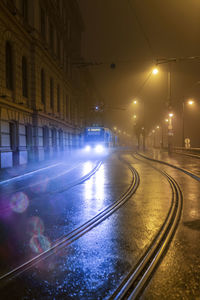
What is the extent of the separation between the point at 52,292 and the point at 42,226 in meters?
2.16

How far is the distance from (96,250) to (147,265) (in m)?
0.82

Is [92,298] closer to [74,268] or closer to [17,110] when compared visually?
[74,268]

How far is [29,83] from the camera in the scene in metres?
19.4

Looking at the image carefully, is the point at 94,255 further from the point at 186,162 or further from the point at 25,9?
the point at 25,9

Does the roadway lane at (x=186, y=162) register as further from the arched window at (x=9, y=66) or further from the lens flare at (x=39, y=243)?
the arched window at (x=9, y=66)

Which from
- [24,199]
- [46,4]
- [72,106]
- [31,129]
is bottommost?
[24,199]

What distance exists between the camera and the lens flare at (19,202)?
Result: 5.75 m

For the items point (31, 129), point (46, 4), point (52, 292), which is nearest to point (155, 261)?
point (52, 292)

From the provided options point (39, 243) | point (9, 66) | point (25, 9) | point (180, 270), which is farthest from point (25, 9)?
point (180, 270)

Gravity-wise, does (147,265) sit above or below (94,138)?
below

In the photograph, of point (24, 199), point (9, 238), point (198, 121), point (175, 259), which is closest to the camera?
point (175, 259)

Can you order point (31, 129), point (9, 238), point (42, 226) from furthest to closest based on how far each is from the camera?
point (31, 129) → point (42, 226) → point (9, 238)

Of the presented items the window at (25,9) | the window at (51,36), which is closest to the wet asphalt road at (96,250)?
the window at (25,9)

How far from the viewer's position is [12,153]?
16547mm
